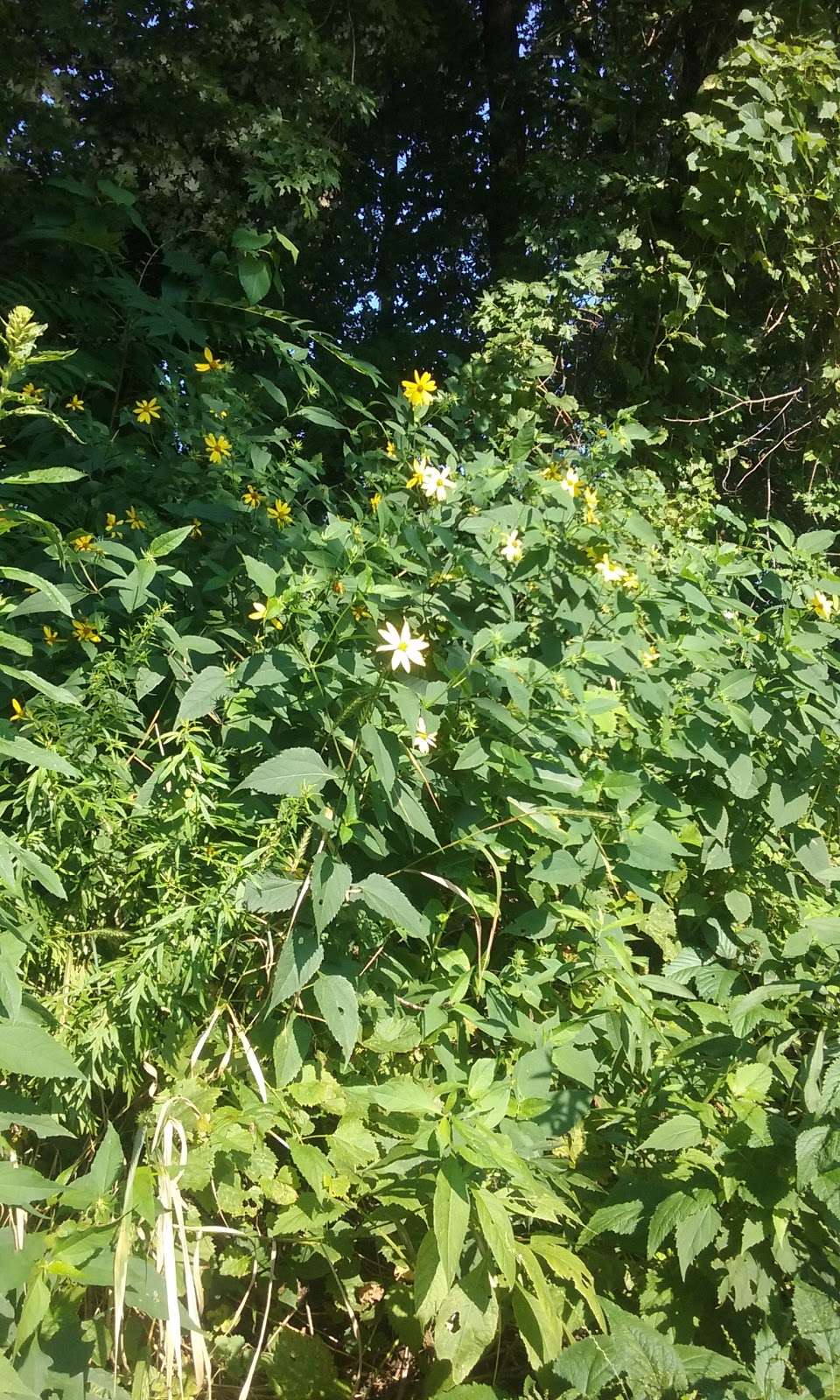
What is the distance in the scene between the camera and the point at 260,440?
2.51m

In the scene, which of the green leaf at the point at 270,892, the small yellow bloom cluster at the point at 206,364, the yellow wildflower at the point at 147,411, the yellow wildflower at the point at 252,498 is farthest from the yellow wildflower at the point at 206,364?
the green leaf at the point at 270,892

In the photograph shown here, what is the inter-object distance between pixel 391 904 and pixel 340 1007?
0.19 metres

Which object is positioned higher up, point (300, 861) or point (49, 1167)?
point (300, 861)

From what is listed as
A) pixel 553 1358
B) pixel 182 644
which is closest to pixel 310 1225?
pixel 553 1358

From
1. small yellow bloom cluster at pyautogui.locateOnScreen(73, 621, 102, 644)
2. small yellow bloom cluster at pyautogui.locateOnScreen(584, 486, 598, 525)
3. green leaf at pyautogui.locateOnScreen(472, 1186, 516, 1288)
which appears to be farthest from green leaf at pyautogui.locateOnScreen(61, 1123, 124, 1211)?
small yellow bloom cluster at pyautogui.locateOnScreen(584, 486, 598, 525)

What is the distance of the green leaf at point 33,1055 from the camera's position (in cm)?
117

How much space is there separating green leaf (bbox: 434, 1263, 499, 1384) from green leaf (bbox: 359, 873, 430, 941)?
472mm

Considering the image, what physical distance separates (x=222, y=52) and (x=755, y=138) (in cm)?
208

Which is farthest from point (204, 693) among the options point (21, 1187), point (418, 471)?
point (21, 1187)

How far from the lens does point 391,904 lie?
1457mm

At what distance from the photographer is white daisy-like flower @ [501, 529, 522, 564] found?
1856 mm

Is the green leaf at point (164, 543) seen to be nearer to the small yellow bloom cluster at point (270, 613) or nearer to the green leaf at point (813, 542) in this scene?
the small yellow bloom cluster at point (270, 613)

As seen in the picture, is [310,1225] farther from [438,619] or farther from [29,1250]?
[438,619]

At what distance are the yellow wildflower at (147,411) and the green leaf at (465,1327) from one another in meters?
2.05
